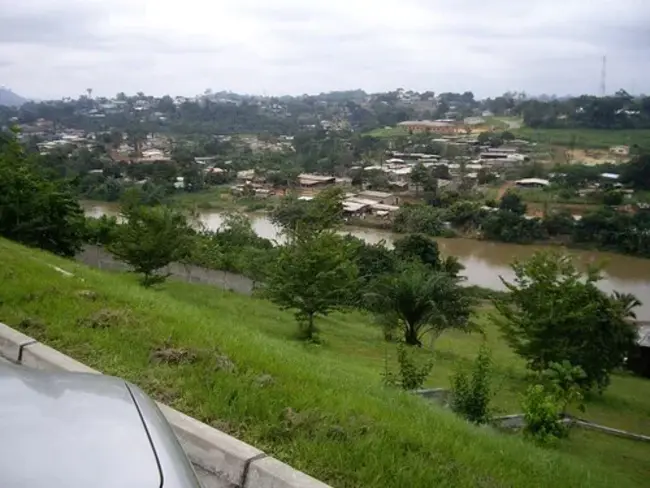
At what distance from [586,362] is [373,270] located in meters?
12.7

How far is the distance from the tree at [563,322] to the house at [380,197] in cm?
3284

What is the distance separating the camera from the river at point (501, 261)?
27719 millimetres

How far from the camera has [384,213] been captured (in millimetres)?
40906

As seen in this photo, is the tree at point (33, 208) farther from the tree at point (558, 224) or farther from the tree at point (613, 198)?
the tree at point (613, 198)

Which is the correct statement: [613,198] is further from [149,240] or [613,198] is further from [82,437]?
[82,437]

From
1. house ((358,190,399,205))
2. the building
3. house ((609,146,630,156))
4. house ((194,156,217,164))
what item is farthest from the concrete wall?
the building

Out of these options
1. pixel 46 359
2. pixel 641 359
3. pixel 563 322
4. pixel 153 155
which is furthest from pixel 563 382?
pixel 153 155

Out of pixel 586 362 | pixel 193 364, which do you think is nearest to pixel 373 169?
pixel 586 362

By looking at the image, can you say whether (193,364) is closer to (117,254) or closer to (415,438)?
(415,438)

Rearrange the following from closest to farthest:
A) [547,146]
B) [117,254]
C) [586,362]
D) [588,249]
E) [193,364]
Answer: [193,364] < [586,362] < [117,254] < [588,249] < [547,146]

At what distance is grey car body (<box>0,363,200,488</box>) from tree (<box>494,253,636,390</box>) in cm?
1047

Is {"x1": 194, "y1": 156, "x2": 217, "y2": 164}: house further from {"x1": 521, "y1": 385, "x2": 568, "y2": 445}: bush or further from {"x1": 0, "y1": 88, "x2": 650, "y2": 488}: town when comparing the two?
{"x1": 521, "y1": 385, "x2": 568, "y2": 445}: bush

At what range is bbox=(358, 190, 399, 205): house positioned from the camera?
150 ft

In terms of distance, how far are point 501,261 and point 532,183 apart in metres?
19.3
